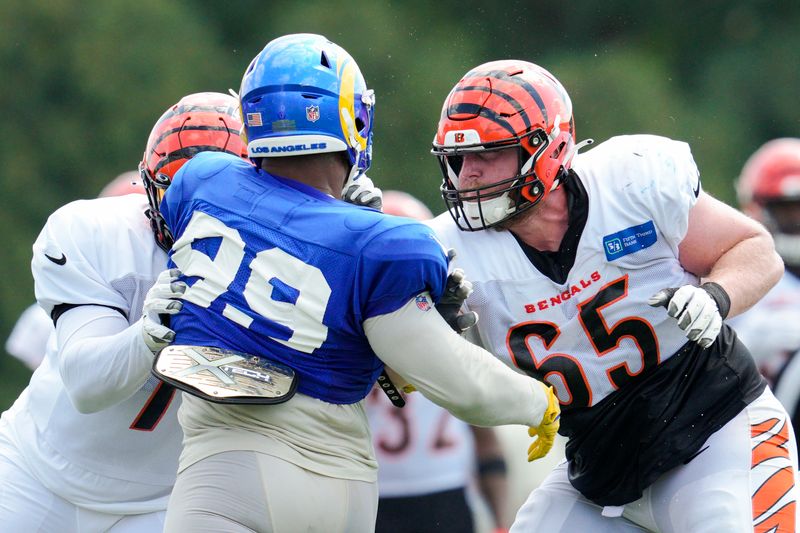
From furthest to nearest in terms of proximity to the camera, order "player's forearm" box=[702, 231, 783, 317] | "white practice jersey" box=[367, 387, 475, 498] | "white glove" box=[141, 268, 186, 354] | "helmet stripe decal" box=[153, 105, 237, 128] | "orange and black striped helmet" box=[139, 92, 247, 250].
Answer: "white practice jersey" box=[367, 387, 475, 498] < "helmet stripe decal" box=[153, 105, 237, 128] < "orange and black striped helmet" box=[139, 92, 247, 250] < "player's forearm" box=[702, 231, 783, 317] < "white glove" box=[141, 268, 186, 354]

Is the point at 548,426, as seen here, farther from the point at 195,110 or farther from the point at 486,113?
the point at 195,110

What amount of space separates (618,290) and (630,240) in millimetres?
157

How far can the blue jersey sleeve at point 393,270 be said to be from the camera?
326cm

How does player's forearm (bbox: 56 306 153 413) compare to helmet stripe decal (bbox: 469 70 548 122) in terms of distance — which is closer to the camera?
player's forearm (bbox: 56 306 153 413)

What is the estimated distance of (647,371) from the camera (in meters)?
4.10

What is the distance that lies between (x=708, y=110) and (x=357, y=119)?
13267 mm

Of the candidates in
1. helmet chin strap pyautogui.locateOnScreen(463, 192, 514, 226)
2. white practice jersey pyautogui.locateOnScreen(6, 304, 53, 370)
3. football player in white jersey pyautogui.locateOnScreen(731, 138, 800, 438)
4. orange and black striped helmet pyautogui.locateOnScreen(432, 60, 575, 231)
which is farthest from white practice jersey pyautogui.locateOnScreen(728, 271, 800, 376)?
white practice jersey pyautogui.locateOnScreen(6, 304, 53, 370)

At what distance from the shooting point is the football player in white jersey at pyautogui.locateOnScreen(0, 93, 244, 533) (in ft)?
13.3

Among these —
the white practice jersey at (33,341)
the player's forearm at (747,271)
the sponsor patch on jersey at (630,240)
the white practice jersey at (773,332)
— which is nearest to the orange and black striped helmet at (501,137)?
the sponsor patch on jersey at (630,240)

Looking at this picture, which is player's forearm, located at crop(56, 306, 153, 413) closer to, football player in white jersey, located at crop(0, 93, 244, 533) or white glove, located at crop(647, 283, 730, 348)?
football player in white jersey, located at crop(0, 93, 244, 533)

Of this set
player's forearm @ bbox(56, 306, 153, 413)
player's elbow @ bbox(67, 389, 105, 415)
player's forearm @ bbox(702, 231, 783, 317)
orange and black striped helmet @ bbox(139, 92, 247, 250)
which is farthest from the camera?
orange and black striped helmet @ bbox(139, 92, 247, 250)

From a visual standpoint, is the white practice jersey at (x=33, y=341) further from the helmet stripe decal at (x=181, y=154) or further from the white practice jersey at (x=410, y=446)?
the helmet stripe decal at (x=181, y=154)

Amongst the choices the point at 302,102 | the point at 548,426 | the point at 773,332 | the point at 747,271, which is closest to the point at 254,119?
the point at 302,102

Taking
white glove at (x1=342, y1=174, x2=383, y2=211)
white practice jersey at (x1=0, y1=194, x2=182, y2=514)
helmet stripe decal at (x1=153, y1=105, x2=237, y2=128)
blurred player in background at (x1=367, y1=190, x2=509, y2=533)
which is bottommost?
blurred player in background at (x1=367, y1=190, x2=509, y2=533)
